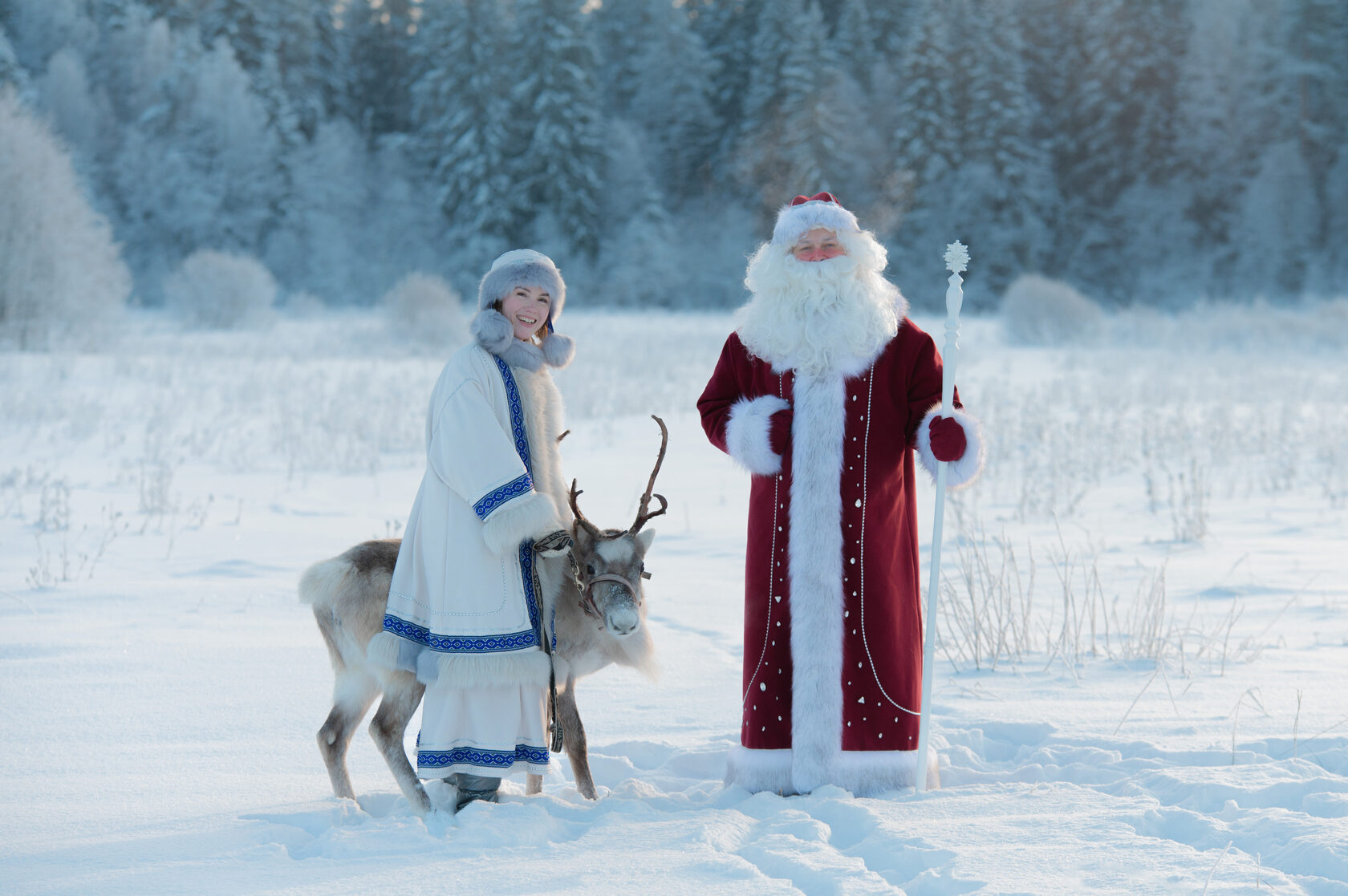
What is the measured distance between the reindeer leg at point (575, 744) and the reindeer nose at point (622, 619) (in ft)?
1.28

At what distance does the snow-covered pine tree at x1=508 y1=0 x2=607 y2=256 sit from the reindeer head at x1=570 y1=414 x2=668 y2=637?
41.0 m

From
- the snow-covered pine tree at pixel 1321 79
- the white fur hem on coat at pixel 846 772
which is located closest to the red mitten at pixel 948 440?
the white fur hem on coat at pixel 846 772

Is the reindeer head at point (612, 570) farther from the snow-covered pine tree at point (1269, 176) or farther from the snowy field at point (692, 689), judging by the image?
the snow-covered pine tree at point (1269, 176)

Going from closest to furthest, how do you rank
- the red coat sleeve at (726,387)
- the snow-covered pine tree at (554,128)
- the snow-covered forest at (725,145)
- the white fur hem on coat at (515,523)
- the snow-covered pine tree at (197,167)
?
the white fur hem on coat at (515,523)
the red coat sleeve at (726,387)
the snow-covered forest at (725,145)
the snow-covered pine tree at (197,167)
the snow-covered pine tree at (554,128)

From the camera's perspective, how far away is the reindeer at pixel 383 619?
11.7 ft

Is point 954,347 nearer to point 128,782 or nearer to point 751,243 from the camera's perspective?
point 128,782

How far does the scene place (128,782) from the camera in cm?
374

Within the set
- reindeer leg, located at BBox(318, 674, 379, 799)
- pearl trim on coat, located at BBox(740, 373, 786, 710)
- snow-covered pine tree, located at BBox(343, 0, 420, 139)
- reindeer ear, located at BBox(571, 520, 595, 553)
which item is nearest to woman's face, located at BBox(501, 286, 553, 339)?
reindeer ear, located at BBox(571, 520, 595, 553)

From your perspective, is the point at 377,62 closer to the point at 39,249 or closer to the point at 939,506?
the point at 39,249

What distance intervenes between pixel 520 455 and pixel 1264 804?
2603 mm

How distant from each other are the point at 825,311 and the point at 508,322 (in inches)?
44.1

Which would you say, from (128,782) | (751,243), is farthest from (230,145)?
(128,782)

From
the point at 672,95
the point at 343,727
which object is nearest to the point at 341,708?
the point at 343,727

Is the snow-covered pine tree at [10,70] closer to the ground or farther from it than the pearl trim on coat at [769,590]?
farther from it
